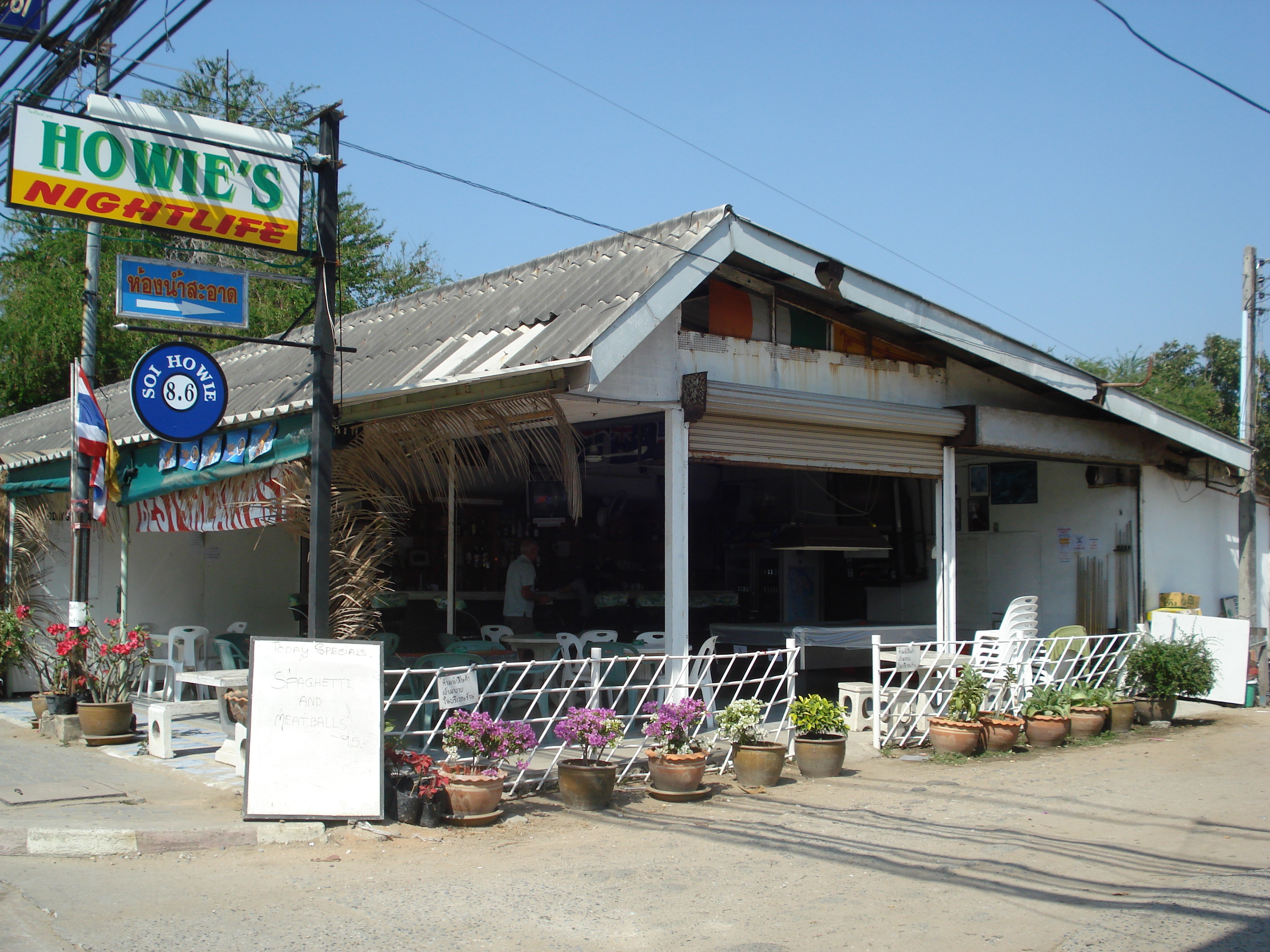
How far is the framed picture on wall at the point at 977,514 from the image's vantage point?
15.0 meters

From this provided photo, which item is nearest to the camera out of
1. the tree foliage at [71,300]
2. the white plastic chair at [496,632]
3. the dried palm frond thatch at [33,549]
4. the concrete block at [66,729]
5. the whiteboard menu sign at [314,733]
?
the whiteboard menu sign at [314,733]

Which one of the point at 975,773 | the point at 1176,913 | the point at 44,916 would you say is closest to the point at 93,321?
the point at 44,916

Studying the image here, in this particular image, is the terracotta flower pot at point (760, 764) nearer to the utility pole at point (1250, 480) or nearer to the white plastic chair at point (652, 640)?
the white plastic chair at point (652, 640)

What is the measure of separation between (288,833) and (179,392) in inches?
135

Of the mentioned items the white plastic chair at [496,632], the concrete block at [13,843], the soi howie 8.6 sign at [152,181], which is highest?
the soi howie 8.6 sign at [152,181]

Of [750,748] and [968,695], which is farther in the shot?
[968,695]

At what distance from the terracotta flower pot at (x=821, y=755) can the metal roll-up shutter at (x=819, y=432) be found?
99.9 inches

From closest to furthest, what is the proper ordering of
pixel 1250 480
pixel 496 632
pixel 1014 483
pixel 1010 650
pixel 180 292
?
1. pixel 180 292
2. pixel 1010 650
3. pixel 496 632
4. pixel 1250 480
5. pixel 1014 483

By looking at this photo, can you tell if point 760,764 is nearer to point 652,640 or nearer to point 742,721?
point 742,721

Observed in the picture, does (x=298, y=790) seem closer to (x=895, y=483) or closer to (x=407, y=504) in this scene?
(x=407, y=504)

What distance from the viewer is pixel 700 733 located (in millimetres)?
9312

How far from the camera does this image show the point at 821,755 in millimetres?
8680

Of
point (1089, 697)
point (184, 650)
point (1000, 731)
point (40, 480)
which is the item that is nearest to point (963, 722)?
point (1000, 731)

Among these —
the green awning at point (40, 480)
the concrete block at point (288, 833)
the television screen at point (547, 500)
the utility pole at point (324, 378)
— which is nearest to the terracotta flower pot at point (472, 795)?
the concrete block at point (288, 833)
